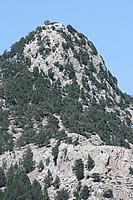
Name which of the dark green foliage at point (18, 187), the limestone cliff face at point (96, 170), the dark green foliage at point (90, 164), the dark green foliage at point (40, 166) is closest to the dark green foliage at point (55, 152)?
the limestone cliff face at point (96, 170)

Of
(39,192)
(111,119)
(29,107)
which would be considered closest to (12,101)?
(29,107)

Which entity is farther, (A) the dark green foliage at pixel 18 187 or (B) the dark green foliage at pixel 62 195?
(A) the dark green foliage at pixel 18 187

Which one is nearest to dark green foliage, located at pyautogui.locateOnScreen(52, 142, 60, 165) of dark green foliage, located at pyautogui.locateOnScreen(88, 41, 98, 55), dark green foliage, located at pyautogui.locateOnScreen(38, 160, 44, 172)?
dark green foliage, located at pyautogui.locateOnScreen(38, 160, 44, 172)

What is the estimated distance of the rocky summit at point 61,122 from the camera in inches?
3846

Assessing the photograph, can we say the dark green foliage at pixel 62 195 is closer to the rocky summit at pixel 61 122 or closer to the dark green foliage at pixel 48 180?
the rocky summit at pixel 61 122

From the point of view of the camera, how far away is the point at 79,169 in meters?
99.0

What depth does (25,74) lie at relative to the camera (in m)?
158

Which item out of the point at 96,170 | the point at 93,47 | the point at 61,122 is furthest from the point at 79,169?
the point at 93,47

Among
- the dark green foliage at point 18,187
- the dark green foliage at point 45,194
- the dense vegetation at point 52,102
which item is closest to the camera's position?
the dark green foliage at point 45,194

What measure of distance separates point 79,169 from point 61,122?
39.2 m

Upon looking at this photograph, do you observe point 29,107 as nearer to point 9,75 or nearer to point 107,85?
point 9,75

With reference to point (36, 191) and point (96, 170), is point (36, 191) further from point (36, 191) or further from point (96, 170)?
point (96, 170)

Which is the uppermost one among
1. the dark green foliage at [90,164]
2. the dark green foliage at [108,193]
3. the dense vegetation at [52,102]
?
the dense vegetation at [52,102]

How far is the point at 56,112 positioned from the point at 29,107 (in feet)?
18.4
